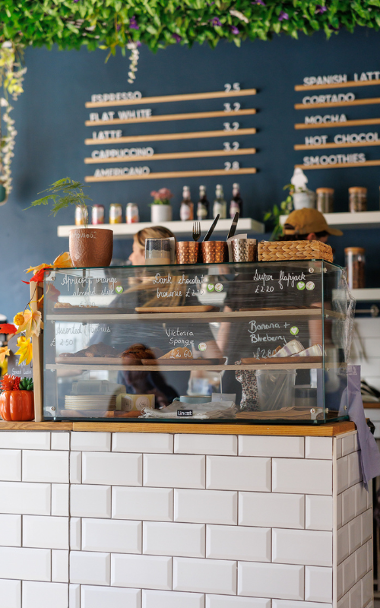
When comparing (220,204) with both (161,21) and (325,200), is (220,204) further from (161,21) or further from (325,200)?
(161,21)

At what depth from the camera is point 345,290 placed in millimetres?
2148

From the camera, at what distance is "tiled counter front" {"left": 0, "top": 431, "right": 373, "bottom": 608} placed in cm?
184

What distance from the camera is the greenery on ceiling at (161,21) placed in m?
4.13

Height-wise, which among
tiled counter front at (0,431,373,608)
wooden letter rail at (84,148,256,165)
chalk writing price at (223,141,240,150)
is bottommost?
tiled counter front at (0,431,373,608)

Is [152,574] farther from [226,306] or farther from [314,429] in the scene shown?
[226,306]

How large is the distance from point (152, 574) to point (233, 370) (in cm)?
64

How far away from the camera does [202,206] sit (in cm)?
443

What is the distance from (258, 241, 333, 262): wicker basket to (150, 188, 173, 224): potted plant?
2489mm

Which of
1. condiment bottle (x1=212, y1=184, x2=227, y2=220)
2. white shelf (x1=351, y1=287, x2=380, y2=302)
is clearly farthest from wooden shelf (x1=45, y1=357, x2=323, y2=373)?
condiment bottle (x1=212, y1=184, x2=227, y2=220)

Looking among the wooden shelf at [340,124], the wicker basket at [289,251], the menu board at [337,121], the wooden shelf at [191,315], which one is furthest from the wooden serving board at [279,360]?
the wooden shelf at [340,124]

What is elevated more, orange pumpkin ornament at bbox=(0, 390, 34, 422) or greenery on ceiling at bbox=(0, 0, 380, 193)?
greenery on ceiling at bbox=(0, 0, 380, 193)

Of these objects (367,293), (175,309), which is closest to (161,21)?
(367,293)

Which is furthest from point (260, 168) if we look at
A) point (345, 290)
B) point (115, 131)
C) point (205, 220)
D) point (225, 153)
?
point (345, 290)

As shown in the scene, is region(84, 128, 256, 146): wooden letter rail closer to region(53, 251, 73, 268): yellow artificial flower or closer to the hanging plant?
the hanging plant
